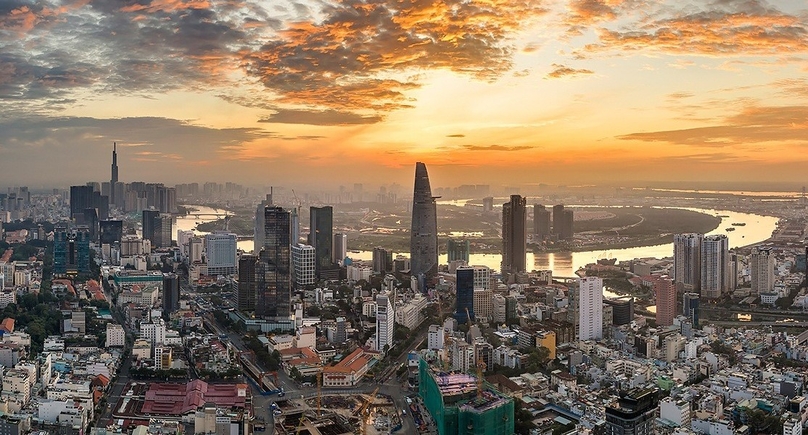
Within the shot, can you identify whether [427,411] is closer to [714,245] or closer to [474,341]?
[474,341]

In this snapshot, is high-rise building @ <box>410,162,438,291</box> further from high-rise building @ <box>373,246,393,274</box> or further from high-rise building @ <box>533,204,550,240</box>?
high-rise building @ <box>533,204,550,240</box>

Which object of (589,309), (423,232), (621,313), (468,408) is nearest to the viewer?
(468,408)

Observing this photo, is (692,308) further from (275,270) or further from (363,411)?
(275,270)

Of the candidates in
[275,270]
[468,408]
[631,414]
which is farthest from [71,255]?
[631,414]

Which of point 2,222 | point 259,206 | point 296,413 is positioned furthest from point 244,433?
point 2,222

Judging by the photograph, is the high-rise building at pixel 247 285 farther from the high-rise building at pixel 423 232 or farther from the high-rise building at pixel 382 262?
the high-rise building at pixel 382 262

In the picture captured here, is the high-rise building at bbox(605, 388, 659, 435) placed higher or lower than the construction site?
higher

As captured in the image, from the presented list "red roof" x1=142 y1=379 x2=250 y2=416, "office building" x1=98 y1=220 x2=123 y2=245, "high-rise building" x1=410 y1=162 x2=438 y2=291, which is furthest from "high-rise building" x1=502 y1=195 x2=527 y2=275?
"office building" x1=98 y1=220 x2=123 y2=245
